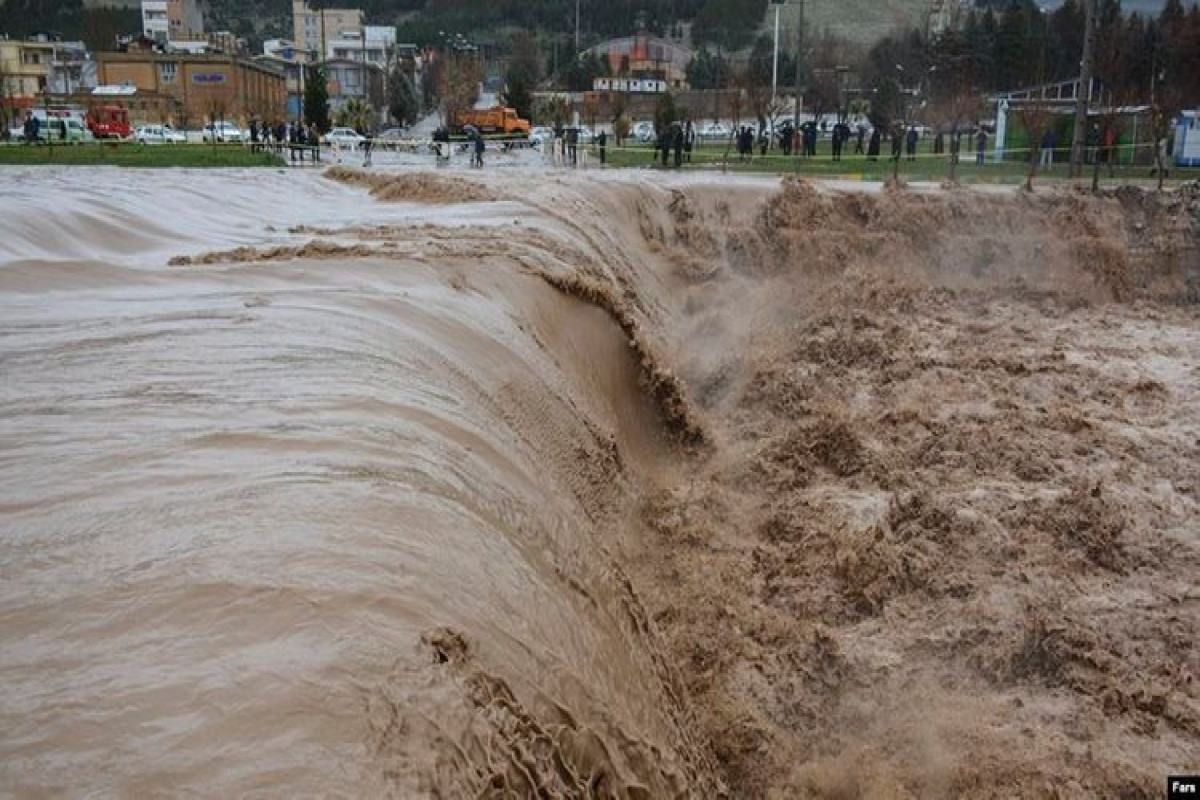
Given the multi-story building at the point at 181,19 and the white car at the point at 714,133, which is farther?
the multi-story building at the point at 181,19

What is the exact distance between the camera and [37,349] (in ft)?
16.7

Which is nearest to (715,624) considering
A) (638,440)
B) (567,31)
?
(638,440)

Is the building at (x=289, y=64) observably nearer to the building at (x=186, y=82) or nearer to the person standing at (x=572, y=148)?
the building at (x=186, y=82)

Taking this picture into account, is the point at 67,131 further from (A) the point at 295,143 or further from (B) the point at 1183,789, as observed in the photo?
(B) the point at 1183,789

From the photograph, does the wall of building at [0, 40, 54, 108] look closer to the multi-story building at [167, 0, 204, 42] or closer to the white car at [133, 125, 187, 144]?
the multi-story building at [167, 0, 204, 42]

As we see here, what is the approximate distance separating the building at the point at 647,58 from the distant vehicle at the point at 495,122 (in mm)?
40063

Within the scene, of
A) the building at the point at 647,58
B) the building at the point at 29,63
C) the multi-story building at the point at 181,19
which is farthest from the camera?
the multi-story building at the point at 181,19

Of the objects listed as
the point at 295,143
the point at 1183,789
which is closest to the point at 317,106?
the point at 295,143

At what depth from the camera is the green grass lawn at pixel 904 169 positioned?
2789 centimetres

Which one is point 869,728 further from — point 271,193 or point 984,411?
point 271,193

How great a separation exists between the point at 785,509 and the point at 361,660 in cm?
605

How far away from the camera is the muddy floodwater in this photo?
245cm

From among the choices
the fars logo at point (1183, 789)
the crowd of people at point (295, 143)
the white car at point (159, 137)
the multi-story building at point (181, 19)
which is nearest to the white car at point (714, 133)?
the crowd of people at point (295, 143)

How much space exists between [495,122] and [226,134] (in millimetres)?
12690
